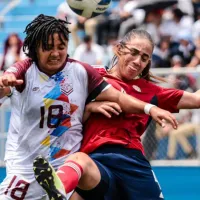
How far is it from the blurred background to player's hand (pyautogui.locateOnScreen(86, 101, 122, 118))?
4008 mm

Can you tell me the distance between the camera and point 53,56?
5.09 meters

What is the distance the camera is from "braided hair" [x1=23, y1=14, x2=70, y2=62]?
5098 millimetres

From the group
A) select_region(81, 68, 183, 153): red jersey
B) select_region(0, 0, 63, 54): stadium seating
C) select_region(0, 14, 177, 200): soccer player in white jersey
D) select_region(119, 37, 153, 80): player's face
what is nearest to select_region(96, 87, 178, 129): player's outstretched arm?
select_region(0, 14, 177, 200): soccer player in white jersey

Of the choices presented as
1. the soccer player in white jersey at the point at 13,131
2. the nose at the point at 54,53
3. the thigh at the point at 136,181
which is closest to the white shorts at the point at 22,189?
the soccer player in white jersey at the point at 13,131

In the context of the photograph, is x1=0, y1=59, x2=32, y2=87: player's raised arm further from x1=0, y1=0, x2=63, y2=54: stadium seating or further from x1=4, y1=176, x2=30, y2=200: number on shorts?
x1=0, y1=0, x2=63, y2=54: stadium seating

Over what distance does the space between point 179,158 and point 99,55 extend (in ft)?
8.54

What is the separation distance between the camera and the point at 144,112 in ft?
17.0

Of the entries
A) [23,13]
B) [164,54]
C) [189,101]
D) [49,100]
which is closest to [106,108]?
[49,100]

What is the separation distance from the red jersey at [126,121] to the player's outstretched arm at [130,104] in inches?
4.7

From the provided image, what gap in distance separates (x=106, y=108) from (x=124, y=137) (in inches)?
11.9

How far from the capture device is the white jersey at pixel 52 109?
5.16 metres

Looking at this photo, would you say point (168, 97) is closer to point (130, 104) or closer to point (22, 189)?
point (130, 104)

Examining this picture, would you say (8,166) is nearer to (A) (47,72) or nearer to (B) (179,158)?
(A) (47,72)

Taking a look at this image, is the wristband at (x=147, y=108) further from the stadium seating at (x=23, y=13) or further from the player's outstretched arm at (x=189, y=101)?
the stadium seating at (x=23, y=13)
